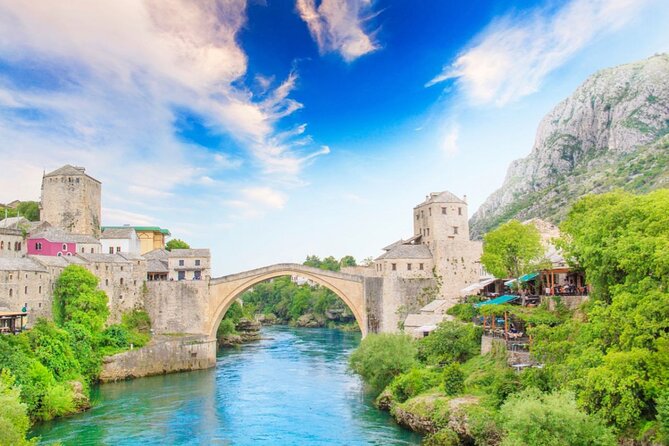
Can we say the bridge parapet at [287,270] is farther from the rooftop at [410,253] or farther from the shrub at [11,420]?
the shrub at [11,420]

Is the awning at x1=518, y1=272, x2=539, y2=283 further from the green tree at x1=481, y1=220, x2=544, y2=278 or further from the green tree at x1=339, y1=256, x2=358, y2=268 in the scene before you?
the green tree at x1=339, y1=256, x2=358, y2=268

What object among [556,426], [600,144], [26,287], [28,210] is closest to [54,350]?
[26,287]

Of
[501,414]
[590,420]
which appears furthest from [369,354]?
[590,420]

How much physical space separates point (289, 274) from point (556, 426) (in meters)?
33.8

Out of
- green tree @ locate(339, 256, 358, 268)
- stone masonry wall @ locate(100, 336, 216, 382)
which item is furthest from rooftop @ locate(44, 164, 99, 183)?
green tree @ locate(339, 256, 358, 268)

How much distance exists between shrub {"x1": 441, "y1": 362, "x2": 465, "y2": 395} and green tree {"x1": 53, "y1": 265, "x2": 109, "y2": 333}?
86.5 feet

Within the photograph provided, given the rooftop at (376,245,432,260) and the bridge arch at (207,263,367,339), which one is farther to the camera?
the bridge arch at (207,263,367,339)

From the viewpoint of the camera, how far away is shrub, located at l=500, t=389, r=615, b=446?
57.1 feet

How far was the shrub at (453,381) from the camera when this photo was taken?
2575cm

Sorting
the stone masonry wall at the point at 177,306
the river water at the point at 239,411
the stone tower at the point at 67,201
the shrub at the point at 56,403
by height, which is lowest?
the river water at the point at 239,411

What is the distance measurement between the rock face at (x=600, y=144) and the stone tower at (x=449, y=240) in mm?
40651

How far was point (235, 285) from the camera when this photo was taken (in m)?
49.4

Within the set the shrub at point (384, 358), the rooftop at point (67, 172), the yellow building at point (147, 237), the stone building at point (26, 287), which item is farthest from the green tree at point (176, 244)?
the shrub at point (384, 358)

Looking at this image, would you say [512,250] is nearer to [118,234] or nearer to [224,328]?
[224,328]
